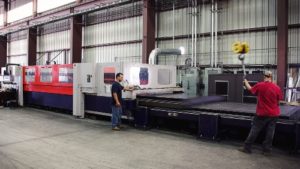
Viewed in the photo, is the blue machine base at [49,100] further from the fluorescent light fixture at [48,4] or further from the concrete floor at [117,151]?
the fluorescent light fixture at [48,4]

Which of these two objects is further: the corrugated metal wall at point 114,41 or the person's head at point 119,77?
the corrugated metal wall at point 114,41

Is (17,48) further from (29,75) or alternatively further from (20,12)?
(29,75)

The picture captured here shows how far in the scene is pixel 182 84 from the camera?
909cm

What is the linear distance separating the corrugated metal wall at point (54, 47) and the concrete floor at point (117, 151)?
9.41 metres

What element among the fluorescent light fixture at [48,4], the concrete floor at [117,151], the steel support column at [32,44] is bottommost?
the concrete floor at [117,151]

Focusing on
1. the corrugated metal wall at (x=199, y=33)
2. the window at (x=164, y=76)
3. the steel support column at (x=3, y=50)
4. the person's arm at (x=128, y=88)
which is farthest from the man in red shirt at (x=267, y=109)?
the steel support column at (x=3, y=50)

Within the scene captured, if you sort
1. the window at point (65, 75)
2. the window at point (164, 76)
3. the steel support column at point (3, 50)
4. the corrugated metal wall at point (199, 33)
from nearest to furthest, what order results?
the window at point (164, 76)
the corrugated metal wall at point (199, 33)
the window at point (65, 75)
the steel support column at point (3, 50)

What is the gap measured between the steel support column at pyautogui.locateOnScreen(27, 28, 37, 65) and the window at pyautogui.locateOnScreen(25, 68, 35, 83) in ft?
22.7

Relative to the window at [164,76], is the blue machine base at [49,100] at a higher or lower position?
lower

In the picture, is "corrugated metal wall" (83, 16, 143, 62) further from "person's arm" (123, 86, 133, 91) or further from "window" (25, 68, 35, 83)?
"person's arm" (123, 86, 133, 91)

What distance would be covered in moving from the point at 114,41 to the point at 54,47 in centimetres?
557

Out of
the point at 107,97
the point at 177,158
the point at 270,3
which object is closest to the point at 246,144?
the point at 177,158

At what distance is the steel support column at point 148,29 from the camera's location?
10742 millimetres

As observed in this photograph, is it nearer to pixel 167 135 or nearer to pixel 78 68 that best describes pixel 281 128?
pixel 167 135
